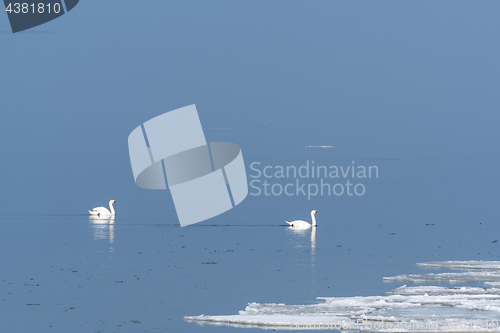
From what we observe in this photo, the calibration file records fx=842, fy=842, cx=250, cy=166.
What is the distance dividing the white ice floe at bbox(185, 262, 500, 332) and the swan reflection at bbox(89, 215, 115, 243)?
1368 cm

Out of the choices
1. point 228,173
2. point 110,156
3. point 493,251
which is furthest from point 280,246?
point 110,156

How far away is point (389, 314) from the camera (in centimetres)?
1806

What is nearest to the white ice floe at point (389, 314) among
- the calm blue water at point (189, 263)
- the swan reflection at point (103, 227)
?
the calm blue water at point (189, 263)

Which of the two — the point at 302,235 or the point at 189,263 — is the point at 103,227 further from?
the point at 189,263

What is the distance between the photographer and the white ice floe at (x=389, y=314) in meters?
17.0

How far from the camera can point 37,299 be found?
20.0 metres

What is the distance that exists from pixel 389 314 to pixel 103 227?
20072 millimetres

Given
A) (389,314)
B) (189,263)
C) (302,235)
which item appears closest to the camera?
(389,314)

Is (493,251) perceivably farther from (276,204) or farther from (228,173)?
(228,173)

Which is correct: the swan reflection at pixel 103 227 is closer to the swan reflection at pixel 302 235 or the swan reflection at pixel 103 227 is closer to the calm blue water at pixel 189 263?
the calm blue water at pixel 189 263

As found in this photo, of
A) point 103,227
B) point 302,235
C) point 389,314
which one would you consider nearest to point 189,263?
point 302,235

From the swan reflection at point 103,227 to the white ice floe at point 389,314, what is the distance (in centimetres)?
1368

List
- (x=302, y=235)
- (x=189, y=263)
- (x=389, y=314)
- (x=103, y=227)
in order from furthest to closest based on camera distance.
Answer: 1. (x=103, y=227)
2. (x=302, y=235)
3. (x=189, y=263)
4. (x=389, y=314)

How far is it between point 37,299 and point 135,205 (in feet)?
80.7
